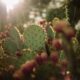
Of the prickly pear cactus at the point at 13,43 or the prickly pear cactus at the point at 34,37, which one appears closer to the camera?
the prickly pear cactus at the point at 34,37

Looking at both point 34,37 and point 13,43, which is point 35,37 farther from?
point 13,43

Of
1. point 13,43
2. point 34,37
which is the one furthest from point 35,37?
point 13,43

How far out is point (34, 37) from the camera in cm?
686

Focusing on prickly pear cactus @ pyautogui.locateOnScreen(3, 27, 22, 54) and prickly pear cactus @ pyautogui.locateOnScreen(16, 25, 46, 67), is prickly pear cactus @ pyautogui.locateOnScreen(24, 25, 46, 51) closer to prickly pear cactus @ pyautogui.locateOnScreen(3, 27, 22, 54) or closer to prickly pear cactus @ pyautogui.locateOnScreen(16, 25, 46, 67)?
prickly pear cactus @ pyautogui.locateOnScreen(16, 25, 46, 67)

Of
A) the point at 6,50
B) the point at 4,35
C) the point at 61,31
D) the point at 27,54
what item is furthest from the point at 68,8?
the point at 61,31

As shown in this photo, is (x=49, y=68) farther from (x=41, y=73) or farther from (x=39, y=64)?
(x=41, y=73)

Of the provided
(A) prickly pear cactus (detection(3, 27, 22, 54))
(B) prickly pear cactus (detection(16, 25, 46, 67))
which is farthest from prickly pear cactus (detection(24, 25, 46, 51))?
(A) prickly pear cactus (detection(3, 27, 22, 54))

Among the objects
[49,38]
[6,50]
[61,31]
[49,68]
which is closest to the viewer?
[61,31]

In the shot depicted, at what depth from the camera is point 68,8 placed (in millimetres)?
12352

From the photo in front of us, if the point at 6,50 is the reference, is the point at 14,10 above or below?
above

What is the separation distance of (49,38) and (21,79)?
435 cm

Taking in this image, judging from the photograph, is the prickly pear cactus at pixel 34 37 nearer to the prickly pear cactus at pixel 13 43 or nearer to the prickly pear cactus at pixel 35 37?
the prickly pear cactus at pixel 35 37

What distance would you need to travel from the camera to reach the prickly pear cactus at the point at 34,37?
6816mm

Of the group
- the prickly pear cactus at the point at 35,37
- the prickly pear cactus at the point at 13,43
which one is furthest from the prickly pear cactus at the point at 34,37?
the prickly pear cactus at the point at 13,43
